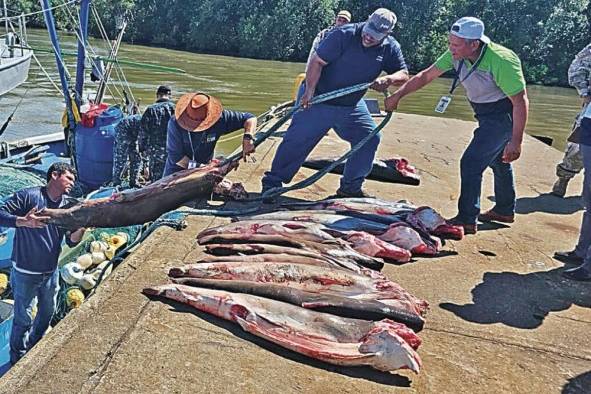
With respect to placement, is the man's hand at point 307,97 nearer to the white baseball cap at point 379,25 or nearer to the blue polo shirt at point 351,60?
the blue polo shirt at point 351,60

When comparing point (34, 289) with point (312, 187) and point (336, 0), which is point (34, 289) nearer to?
point (312, 187)

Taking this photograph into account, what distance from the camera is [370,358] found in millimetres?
3412

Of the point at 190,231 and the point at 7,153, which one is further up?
the point at 190,231

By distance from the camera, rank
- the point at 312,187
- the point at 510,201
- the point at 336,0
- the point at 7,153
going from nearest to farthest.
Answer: the point at 510,201 < the point at 312,187 < the point at 7,153 < the point at 336,0

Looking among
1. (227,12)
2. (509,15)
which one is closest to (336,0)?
(227,12)

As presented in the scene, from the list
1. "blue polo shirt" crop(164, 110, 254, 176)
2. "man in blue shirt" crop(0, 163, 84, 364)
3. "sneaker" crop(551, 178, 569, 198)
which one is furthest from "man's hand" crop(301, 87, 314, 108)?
"sneaker" crop(551, 178, 569, 198)

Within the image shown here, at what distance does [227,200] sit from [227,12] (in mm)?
50508

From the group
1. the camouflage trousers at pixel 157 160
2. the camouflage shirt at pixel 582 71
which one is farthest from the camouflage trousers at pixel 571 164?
the camouflage trousers at pixel 157 160

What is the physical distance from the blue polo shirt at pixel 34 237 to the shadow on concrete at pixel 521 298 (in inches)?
126

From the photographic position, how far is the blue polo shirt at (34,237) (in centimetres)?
510

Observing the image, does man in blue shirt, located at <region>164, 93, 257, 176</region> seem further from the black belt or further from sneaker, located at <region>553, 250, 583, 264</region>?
sneaker, located at <region>553, 250, 583, 264</region>

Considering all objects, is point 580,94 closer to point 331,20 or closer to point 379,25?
point 379,25

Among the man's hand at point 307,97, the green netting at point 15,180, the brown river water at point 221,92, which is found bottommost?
the brown river water at point 221,92

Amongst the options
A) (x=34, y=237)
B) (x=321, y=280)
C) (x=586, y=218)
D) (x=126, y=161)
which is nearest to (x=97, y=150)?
(x=126, y=161)
